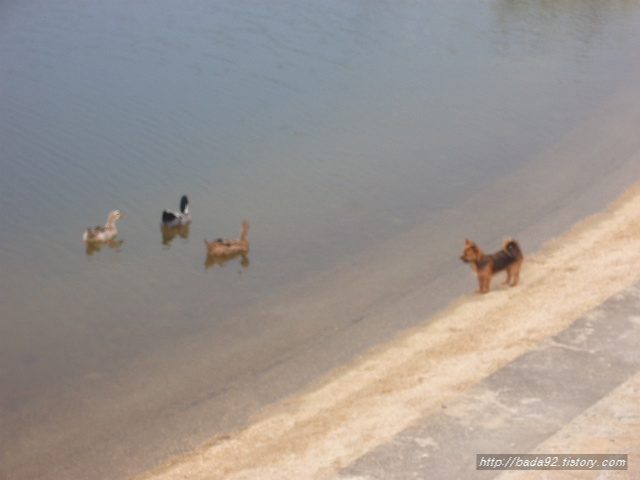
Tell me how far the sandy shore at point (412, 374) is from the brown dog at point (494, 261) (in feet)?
0.77

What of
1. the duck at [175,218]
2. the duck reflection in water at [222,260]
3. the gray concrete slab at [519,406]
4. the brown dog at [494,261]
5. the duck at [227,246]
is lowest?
Result: the gray concrete slab at [519,406]

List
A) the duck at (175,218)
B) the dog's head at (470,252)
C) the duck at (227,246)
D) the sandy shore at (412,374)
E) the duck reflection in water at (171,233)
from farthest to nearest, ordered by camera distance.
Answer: the duck reflection in water at (171,233)
the duck at (175,218)
the duck at (227,246)
the dog's head at (470,252)
the sandy shore at (412,374)

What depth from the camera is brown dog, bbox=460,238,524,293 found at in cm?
1054

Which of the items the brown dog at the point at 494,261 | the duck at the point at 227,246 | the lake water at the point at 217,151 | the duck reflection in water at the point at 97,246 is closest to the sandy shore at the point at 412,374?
the brown dog at the point at 494,261

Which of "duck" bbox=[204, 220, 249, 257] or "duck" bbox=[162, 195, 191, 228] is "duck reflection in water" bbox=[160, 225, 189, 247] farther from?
"duck" bbox=[204, 220, 249, 257]

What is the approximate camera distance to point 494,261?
35.2 feet

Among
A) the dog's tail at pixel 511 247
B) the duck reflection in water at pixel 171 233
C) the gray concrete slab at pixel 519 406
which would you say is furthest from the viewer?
the duck reflection in water at pixel 171 233

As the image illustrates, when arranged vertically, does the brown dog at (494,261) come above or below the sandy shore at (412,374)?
above

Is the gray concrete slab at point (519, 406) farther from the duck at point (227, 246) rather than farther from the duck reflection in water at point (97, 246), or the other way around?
the duck reflection in water at point (97, 246)

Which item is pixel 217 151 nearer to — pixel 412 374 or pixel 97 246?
pixel 97 246

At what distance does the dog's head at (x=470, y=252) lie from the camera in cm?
1047

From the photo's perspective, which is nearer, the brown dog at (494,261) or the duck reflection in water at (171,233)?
the brown dog at (494,261)

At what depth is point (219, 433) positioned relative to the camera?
865cm

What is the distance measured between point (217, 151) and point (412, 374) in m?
8.54
